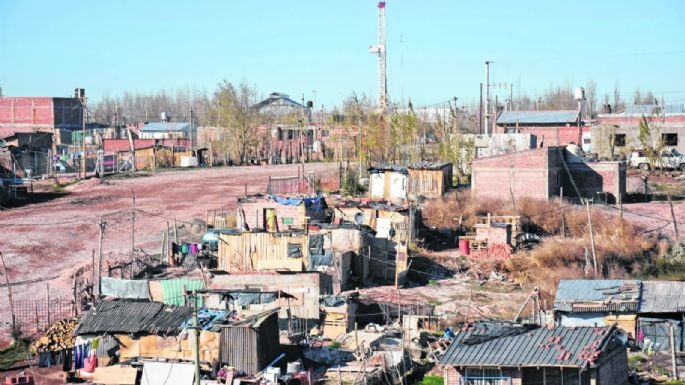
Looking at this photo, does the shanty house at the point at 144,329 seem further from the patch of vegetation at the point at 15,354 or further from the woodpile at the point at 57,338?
the patch of vegetation at the point at 15,354

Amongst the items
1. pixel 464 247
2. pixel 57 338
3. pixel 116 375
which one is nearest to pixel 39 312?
pixel 57 338

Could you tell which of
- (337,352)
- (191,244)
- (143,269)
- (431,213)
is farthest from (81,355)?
(431,213)

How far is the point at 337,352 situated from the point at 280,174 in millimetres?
27213

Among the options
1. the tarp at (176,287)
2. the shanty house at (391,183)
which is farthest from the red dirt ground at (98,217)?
the shanty house at (391,183)

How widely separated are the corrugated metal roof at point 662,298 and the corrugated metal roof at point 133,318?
8980mm

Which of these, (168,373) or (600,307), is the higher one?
(600,307)

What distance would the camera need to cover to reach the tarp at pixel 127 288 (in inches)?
919

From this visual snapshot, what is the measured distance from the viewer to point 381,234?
94.4ft

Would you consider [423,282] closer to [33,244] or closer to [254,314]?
[254,314]

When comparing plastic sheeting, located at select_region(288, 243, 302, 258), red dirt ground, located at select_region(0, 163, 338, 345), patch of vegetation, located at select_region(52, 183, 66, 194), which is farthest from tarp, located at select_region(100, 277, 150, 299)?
patch of vegetation, located at select_region(52, 183, 66, 194)

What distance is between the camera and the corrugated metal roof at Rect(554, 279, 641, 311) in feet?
69.6

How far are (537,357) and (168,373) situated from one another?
21.0ft

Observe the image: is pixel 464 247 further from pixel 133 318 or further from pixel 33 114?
pixel 33 114

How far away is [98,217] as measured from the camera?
35531 millimetres
